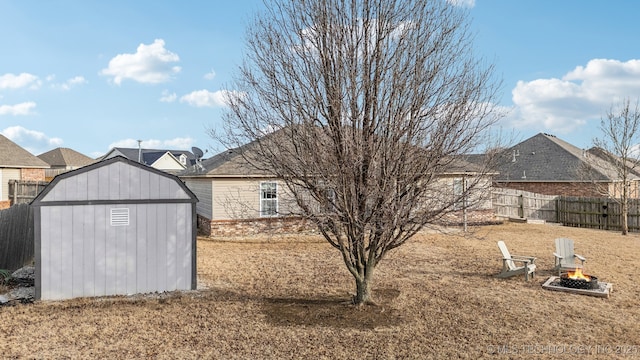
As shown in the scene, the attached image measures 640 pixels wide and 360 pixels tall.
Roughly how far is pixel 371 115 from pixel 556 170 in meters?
24.7

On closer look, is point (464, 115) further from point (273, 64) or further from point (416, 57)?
point (273, 64)

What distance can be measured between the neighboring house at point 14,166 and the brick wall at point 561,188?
29.2 metres

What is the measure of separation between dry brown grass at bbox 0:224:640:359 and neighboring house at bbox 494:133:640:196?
620 inches

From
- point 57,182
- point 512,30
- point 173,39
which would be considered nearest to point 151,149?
point 173,39

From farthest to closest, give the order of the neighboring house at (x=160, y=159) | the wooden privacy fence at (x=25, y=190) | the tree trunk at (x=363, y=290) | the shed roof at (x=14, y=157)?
the neighboring house at (x=160, y=159) → the shed roof at (x=14, y=157) → the wooden privacy fence at (x=25, y=190) → the tree trunk at (x=363, y=290)

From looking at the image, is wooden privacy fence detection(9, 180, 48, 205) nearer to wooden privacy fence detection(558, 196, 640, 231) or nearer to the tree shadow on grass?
the tree shadow on grass

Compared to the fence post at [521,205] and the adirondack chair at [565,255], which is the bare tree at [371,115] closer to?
the adirondack chair at [565,255]

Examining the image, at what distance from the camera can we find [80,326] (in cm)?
604

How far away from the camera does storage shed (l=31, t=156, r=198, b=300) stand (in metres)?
7.37

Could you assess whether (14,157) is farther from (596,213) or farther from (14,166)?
(596,213)

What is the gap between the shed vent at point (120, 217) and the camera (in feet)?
25.3

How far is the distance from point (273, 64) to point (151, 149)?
163 ft

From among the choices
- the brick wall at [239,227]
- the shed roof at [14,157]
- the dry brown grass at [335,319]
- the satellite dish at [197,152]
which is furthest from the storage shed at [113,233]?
the shed roof at [14,157]

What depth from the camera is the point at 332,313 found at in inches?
259
